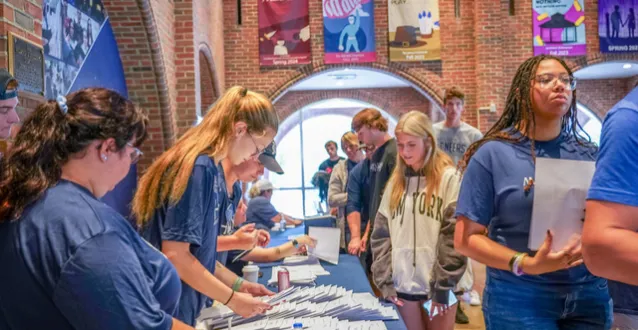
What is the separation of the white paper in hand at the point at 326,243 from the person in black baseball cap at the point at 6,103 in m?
1.98

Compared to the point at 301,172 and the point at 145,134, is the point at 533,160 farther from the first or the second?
the point at 301,172

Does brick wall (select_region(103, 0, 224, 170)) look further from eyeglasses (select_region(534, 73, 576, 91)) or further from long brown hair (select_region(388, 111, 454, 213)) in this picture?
eyeglasses (select_region(534, 73, 576, 91))

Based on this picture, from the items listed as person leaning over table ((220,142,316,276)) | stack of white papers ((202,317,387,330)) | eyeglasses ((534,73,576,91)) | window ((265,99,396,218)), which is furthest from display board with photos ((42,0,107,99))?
window ((265,99,396,218))

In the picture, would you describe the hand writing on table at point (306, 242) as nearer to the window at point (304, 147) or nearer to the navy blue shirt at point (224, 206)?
the navy blue shirt at point (224, 206)

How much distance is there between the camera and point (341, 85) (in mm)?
13648

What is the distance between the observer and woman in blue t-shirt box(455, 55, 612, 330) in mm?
1680

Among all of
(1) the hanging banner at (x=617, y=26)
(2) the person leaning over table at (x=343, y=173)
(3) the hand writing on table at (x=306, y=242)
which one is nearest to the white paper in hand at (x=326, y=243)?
(3) the hand writing on table at (x=306, y=242)

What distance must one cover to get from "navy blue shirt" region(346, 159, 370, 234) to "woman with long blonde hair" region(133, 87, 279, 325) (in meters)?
2.02

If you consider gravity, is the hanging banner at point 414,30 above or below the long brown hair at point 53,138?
above

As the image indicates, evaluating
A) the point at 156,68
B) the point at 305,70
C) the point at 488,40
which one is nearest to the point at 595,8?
the point at 488,40

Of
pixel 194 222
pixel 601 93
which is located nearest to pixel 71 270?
pixel 194 222

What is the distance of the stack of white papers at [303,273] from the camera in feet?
9.91

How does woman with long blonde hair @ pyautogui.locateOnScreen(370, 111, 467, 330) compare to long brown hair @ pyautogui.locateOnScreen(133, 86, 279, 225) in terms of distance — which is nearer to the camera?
long brown hair @ pyautogui.locateOnScreen(133, 86, 279, 225)

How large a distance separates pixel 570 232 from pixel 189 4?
661 centimetres
